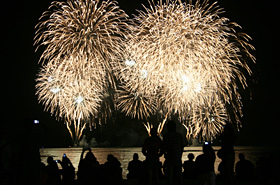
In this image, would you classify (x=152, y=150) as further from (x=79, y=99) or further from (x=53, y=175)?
(x=79, y=99)

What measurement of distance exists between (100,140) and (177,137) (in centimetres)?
14287

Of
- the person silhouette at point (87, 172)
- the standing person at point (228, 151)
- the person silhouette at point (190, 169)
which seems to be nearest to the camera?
the person silhouette at point (87, 172)

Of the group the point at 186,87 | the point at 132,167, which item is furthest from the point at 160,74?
the point at 132,167

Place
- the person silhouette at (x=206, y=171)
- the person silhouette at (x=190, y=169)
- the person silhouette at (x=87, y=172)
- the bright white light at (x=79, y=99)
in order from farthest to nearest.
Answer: the bright white light at (x=79, y=99), the person silhouette at (x=190, y=169), the person silhouette at (x=87, y=172), the person silhouette at (x=206, y=171)

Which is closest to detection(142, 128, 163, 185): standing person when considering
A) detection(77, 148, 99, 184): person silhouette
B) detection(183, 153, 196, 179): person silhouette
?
detection(77, 148, 99, 184): person silhouette

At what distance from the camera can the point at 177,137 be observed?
41.8 ft

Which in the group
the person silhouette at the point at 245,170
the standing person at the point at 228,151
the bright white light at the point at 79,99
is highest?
the bright white light at the point at 79,99

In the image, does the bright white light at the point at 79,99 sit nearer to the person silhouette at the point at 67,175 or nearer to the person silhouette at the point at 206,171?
the person silhouette at the point at 67,175

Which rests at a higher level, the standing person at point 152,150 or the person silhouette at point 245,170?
the standing person at point 152,150

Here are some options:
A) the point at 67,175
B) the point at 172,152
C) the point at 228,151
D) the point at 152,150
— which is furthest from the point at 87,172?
the point at 228,151

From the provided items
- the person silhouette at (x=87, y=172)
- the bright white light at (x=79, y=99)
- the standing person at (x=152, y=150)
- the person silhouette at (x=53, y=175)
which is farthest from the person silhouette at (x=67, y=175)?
the bright white light at (x=79, y=99)

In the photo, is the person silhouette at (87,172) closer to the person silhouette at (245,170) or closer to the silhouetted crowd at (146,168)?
the silhouetted crowd at (146,168)

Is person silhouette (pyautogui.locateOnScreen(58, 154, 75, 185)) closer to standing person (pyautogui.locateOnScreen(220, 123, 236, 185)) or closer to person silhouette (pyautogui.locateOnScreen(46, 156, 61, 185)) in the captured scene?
person silhouette (pyautogui.locateOnScreen(46, 156, 61, 185))

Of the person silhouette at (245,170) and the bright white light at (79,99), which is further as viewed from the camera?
the bright white light at (79,99)
